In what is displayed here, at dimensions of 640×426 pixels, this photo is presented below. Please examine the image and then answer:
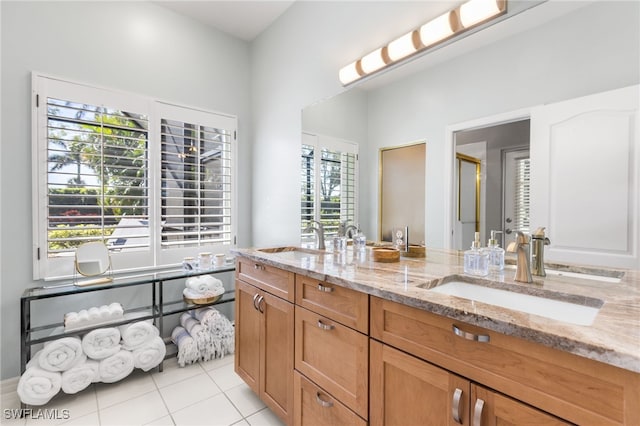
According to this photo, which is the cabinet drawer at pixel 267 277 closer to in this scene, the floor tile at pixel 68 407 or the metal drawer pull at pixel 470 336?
the metal drawer pull at pixel 470 336

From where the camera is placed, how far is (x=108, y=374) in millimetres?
1953

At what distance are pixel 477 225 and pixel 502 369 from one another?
79 cm

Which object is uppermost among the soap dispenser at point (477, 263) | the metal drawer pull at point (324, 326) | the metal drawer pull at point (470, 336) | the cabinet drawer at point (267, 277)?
the soap dispenser at point (477, 263)

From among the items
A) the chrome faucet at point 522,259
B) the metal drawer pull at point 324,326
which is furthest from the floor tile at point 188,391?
the chrome faucet at point 522,259

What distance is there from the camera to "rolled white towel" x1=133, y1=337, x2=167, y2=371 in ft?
6.81

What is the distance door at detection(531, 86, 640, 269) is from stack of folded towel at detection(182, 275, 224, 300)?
226cm

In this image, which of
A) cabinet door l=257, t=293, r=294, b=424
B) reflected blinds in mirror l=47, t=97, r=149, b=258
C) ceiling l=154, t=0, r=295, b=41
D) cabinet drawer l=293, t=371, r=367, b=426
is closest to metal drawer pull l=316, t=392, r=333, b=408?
cabinet drawer l=293, t=371, r=367, b=426

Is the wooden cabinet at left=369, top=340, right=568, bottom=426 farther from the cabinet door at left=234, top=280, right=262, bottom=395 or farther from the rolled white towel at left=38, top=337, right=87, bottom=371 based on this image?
the rolled white towel at left=38, top=337, right=87, bottom=371

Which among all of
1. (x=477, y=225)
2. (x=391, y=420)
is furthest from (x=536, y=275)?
(x=391, y=420)

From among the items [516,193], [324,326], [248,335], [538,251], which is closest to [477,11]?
[516,193]

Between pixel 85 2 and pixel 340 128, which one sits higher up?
pixel 85 2

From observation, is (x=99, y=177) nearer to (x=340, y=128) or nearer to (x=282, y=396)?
(x=340, y=128)

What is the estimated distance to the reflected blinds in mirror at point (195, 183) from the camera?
2592 millimetres

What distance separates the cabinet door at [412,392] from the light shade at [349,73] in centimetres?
165
